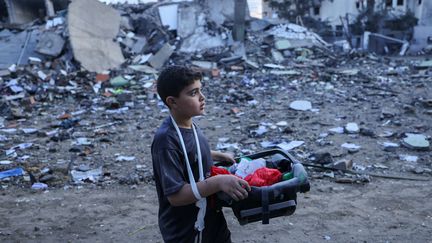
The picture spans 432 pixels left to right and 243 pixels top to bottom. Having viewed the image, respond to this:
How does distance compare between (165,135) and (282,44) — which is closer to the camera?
(165,135)

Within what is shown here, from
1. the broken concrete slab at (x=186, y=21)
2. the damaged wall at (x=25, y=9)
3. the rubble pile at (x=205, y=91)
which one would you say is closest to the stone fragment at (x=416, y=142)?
the rubble pile at (x=205, y=91)

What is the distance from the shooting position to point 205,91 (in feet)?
29.3

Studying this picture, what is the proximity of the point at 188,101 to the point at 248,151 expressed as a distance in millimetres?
3474

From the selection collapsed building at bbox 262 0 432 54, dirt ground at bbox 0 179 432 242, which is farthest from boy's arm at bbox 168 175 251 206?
collapsed building at bbox 262 0 432 54

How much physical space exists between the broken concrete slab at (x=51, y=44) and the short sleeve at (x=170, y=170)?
1130cm

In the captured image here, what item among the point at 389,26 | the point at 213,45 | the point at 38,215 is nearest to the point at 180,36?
the point at 213,45

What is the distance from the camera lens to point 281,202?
4.46ft

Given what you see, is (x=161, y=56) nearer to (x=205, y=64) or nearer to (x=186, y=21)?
(x=205, y=64)

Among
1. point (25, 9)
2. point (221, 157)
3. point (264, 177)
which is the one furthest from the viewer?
point (25, 9)

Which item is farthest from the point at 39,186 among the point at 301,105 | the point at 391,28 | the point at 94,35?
the point at 391,28

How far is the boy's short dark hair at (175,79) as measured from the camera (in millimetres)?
1407

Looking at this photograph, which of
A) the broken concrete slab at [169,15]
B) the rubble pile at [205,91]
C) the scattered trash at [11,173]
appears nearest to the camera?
the scattered trash at [11,173]

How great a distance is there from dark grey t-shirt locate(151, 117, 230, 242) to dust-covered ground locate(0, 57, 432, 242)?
120 centimetres

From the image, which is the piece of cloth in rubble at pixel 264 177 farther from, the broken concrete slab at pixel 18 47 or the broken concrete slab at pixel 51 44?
the broken concrete slab at pixel 18 47
